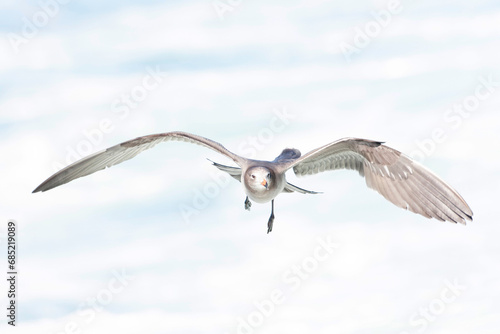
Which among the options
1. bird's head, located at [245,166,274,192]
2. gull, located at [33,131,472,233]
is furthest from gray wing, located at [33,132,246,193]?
bird's head, located at [245,166,274,192]

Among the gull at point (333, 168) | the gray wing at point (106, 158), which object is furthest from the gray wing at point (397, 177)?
the gray wing at point (106, 158)

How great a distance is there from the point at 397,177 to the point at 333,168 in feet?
6.28

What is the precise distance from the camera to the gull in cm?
1866

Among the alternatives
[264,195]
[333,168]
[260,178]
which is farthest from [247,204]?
[333,168]

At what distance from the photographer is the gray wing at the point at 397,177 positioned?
18.5 metres

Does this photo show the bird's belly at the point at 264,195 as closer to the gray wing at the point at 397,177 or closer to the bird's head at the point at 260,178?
the bird's head at the point at 260,178

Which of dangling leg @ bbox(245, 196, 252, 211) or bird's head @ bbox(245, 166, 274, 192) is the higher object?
bird's head @ bbox(245, 166, 274, 192)

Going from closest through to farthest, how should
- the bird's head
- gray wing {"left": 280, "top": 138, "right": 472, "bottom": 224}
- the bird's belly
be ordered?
1. gray wing {"left": 280, "top": 138, "right": 472, "bottom": 224}
2. the bird's head
3. the bird's belly

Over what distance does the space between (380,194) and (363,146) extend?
1.05 metres

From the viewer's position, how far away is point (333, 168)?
68.0 feet

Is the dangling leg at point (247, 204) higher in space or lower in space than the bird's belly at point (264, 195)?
lower

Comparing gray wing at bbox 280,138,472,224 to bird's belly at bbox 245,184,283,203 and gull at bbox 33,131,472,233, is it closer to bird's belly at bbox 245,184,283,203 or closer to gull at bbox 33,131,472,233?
gull at bbox 33,131,472,233

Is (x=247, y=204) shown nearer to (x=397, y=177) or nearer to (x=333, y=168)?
(x=333, y=168)

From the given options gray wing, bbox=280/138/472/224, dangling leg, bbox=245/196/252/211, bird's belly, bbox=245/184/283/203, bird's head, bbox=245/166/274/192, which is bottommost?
dangling leg, bbox=245/196/252/211
